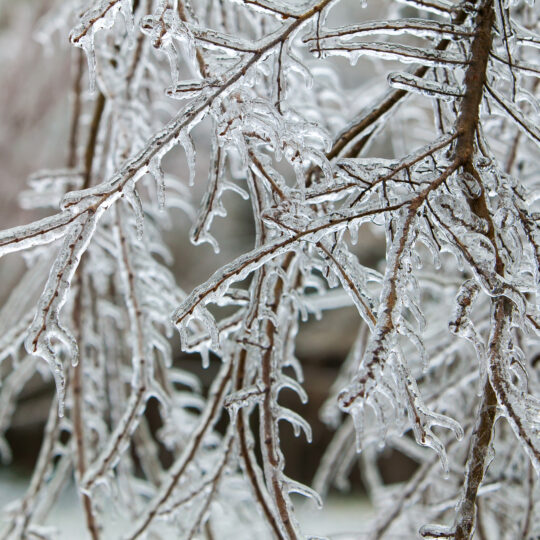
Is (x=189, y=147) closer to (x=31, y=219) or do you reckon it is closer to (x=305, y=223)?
(x=305, y=223)

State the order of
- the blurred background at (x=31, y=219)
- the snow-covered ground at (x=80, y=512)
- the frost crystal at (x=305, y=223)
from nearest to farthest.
Answer: the frost crystal at (x=305, y=223)
the snow-covered ground at (x=80, y=512)
the blurred background at (x=31, y=219)

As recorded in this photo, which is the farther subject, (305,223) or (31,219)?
(31,219)

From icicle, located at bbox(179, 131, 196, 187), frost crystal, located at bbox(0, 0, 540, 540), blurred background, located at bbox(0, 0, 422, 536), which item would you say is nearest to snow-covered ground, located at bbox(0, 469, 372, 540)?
blurred background, located at bbox(0, 0, 422, 536)

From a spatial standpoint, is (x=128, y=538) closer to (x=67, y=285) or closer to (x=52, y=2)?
(x=67, y=285)

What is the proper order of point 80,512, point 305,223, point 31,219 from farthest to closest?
point 31,219 < point 80,512 < point 305,223

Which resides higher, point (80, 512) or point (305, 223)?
point (305, 223)

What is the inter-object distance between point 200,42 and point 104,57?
540 millimetres

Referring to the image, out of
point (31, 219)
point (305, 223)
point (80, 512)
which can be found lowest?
point (80, 512)

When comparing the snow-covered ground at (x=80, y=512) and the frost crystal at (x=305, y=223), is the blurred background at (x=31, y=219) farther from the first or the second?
the frost crystal at (x=305, y=223)

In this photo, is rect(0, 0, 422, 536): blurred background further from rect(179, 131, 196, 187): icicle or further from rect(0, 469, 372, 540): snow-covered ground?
rect(179, 131, 196, 187): icicle

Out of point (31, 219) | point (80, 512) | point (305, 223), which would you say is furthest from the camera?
point (31, 219)

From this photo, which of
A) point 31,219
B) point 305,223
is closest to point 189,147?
point 305,223

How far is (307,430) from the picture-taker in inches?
23.3

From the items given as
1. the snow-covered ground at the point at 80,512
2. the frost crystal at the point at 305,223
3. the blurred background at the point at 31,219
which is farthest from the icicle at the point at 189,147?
the blurred background at the point at 31,219
